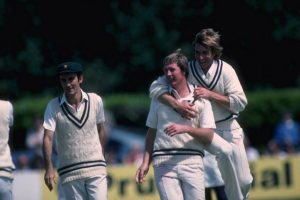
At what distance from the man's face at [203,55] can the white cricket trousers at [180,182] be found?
1.15m

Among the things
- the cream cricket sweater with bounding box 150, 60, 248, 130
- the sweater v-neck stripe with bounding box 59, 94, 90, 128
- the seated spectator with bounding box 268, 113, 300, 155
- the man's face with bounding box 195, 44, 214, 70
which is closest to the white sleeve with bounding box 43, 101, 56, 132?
the sweater v-neck stripe with bounding box 59, 94, 90, 128

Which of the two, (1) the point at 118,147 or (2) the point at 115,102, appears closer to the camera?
(1) the point at 118,147

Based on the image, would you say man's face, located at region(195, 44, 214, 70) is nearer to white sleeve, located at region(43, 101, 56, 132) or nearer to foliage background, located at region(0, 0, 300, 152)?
white sleeve, located at region(43, 101, 56, 132)

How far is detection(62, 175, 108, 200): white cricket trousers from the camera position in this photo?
13.7 m

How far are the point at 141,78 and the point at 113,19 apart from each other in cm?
1104

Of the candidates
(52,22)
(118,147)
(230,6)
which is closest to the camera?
(230,6)

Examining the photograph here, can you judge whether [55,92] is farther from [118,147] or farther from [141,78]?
[118,147]

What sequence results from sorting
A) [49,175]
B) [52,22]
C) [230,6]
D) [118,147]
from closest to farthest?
[49,175] < [230,6] < [52,22] < [118,147]

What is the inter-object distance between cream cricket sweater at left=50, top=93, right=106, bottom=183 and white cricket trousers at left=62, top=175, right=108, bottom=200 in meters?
0.05

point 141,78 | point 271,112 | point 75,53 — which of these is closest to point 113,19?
point 75,53

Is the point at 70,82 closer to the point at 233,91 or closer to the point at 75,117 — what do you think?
the point at 75,117

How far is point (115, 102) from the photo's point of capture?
38.1 metres

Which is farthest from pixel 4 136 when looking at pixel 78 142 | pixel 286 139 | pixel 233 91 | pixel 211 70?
pixel 286 139

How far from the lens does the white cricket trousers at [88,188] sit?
13.7m
